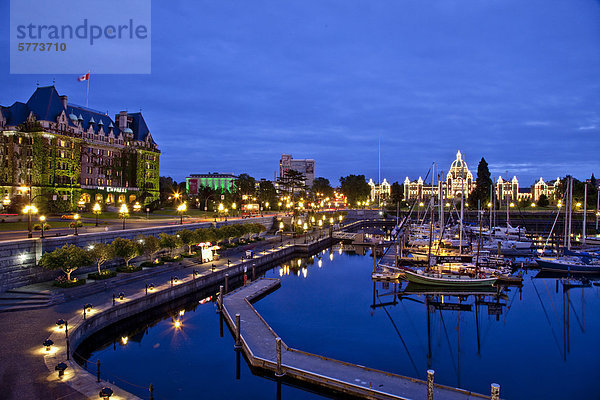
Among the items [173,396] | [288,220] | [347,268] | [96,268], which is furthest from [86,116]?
[173,396]

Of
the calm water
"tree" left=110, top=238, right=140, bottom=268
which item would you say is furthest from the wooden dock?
"tree" left=110, top=238, right=140, bottom=268

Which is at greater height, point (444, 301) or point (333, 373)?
point (333, 373)

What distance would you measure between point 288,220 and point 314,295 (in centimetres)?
5239

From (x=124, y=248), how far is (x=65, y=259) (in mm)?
6335

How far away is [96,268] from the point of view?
3988 centimetres

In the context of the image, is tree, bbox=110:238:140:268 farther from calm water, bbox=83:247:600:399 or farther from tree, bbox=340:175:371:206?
tree, bbox=340:175:371:206

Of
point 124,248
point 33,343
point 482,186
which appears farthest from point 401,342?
point 482,186

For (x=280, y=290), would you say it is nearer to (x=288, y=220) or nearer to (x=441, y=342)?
(x=441, y=342)

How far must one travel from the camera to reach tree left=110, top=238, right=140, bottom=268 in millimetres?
37438

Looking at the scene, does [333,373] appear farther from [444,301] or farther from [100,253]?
[100,253]

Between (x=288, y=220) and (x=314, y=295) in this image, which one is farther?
(x=288, y=220)

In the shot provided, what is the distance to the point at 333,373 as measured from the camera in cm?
2072

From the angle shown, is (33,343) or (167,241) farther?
(167,241)

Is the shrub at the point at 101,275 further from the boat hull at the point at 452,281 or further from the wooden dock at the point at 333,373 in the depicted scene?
the boat hull at the point at 452,281
